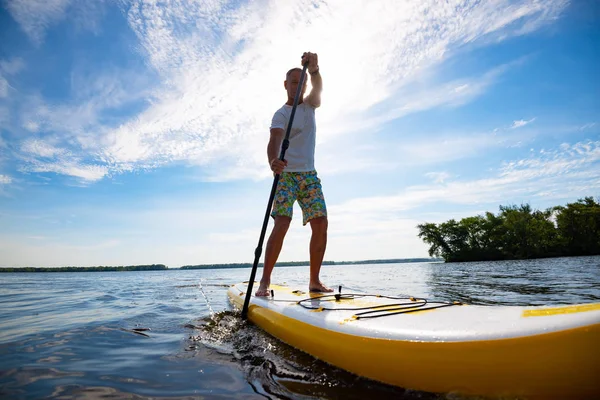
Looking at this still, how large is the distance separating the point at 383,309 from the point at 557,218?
61989mm

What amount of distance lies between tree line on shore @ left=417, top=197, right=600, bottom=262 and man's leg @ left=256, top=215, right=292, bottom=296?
183 ft

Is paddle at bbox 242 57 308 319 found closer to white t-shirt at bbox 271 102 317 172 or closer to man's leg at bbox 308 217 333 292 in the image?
white t-shirt at bbox 271 102 317 172

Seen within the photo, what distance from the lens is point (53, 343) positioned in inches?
130

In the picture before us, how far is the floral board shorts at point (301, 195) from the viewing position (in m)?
4.52

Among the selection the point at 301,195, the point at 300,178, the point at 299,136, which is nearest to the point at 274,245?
the point at 301,195

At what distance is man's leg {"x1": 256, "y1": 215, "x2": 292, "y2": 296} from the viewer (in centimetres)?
431

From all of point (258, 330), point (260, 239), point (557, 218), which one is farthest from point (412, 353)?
point (557, 218)

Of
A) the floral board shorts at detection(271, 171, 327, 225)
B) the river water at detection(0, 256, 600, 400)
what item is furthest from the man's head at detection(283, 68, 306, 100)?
the river water at detection(0, 256, 600, 400)

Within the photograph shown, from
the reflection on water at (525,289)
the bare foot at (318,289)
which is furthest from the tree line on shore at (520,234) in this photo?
the bare foot at (318,289)

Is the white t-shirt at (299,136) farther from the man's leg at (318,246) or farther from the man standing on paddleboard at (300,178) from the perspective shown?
the man's leg at (318,246)

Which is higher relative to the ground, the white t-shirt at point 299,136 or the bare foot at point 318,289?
the white t-shirt at point 299,136

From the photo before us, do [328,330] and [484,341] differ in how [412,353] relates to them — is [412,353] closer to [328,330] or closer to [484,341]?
[484,341]

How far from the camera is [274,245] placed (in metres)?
4.34

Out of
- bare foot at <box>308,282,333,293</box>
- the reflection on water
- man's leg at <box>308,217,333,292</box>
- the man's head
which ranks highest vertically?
the man's head
